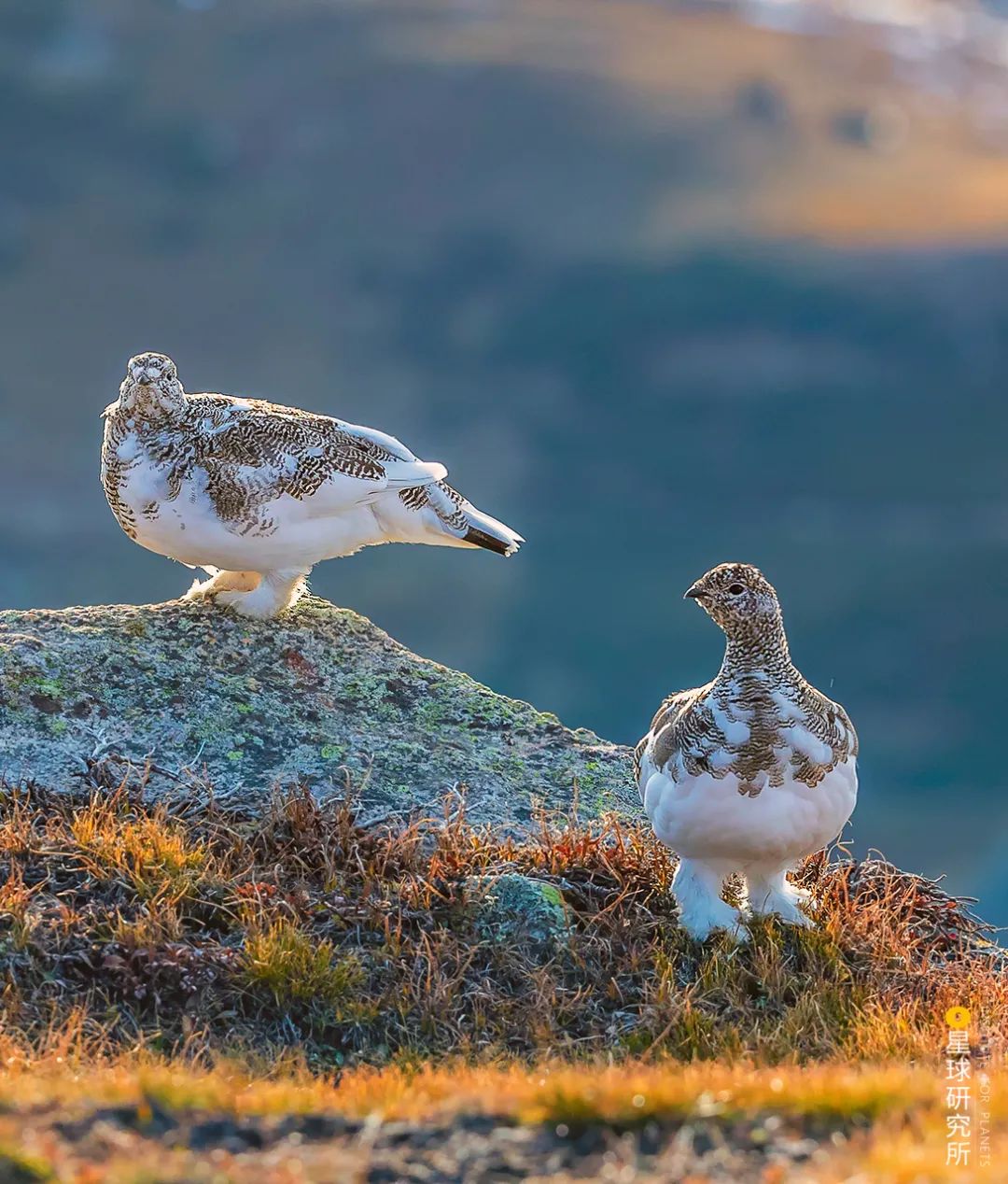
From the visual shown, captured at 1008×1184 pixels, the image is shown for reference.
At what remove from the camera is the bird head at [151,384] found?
28.5ft

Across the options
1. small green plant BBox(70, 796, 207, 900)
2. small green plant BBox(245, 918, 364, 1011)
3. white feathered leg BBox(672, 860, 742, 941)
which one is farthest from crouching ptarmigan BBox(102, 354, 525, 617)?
white feathered leg BBox(672, 860, 742, 941)

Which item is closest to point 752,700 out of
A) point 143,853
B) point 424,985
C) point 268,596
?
point 424,985

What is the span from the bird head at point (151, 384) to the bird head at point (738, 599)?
3615mm

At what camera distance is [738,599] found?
642 centimetres

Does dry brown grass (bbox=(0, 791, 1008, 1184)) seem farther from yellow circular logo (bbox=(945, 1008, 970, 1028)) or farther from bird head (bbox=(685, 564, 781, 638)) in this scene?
bird head (bbox=(685, 564, 781, 638))

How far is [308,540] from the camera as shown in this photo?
8820 mm

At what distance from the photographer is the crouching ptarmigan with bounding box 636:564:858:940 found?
21.1ft

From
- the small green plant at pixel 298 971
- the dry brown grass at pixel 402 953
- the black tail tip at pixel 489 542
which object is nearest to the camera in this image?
the dry brown grass at pixel 402 953

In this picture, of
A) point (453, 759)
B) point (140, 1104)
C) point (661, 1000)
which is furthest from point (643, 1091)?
point (453, 759)

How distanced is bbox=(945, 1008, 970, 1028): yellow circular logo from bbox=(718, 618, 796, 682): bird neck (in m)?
1.48

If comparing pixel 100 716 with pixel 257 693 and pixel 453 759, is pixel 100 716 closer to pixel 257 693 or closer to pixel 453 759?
pixel 257 693

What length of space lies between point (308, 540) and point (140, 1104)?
507 centimetres

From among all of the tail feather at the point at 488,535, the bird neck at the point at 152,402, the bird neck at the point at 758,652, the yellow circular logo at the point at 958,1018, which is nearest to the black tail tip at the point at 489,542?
the tail feather at the point at 488,535

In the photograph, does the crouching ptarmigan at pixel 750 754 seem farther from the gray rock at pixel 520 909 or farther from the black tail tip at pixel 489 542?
the black tail tip at pixel 489 542
